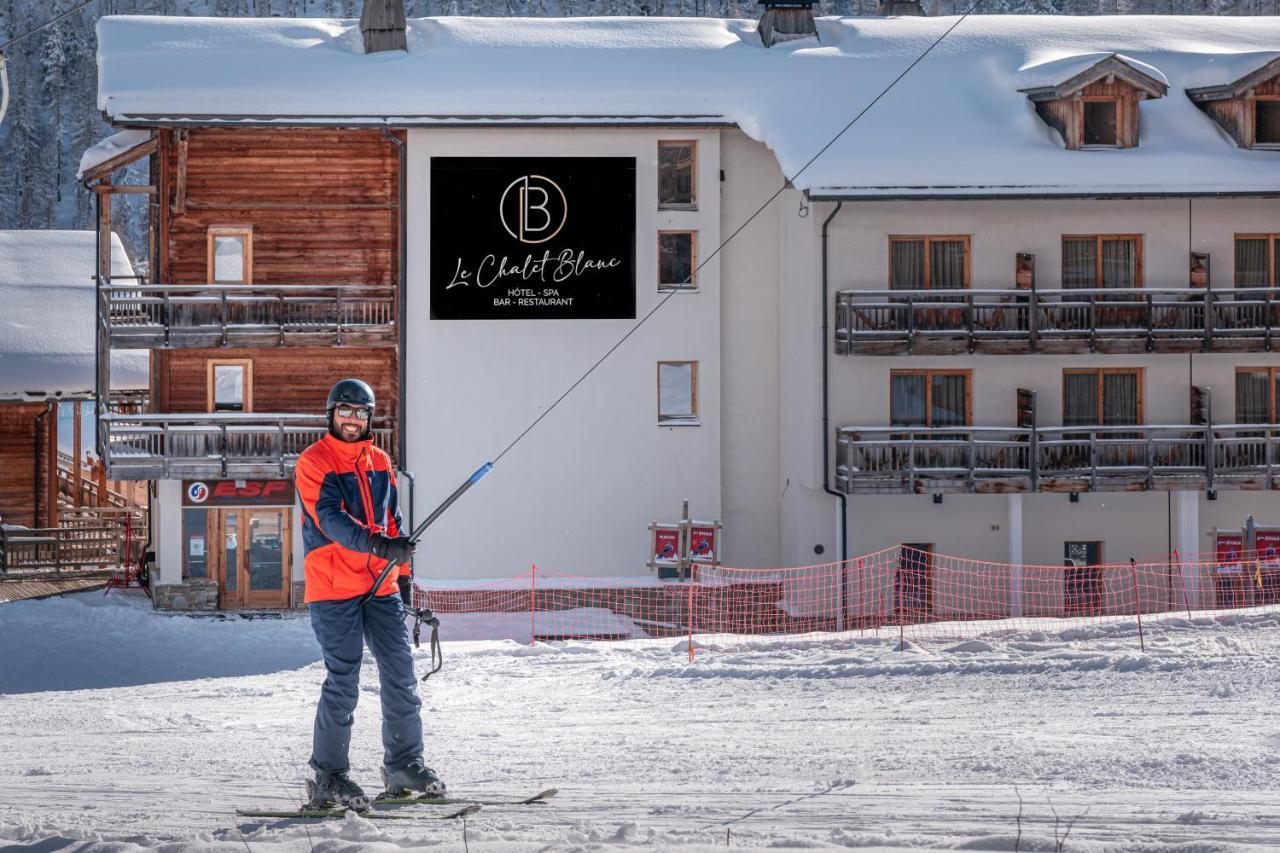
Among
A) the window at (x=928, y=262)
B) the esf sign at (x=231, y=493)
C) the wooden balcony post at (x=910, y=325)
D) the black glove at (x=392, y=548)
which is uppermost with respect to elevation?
the window at (x=928, y=262)

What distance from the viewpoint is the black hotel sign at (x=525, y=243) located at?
89.0 feet

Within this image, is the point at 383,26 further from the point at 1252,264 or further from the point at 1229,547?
the point at 1229,547

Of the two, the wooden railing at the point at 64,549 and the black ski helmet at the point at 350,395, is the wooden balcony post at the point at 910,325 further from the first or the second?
the black ski helmet at the point at 350,395

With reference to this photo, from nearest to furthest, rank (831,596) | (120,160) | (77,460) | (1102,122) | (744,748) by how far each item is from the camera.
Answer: (744,748) → (831,596) → (120,160) → (1102,122) → (77,460)

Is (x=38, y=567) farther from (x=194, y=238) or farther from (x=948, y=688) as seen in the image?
(x=948, y=688)

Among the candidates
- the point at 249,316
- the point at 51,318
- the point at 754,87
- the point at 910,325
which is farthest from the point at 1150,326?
the point at 51,318

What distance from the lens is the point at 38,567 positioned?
3034cm

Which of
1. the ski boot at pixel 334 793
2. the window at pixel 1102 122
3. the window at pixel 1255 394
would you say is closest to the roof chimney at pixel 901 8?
the window at pixel 1102 122

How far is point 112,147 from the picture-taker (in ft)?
89.7

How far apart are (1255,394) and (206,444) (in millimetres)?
18725

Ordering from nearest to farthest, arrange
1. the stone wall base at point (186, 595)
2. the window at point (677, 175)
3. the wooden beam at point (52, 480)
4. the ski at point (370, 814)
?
the ski at point (370, 814) < the stone wall base at point (186, 595) < the window at point (677, 175) < the wooden beam at point (52, 480)

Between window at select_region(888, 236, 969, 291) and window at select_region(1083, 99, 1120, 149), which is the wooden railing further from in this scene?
window at select_region(1083, 99, 1120, 149)

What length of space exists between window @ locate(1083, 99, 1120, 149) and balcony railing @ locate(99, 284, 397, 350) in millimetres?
12966

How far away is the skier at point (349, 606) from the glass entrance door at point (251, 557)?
1961 cm
